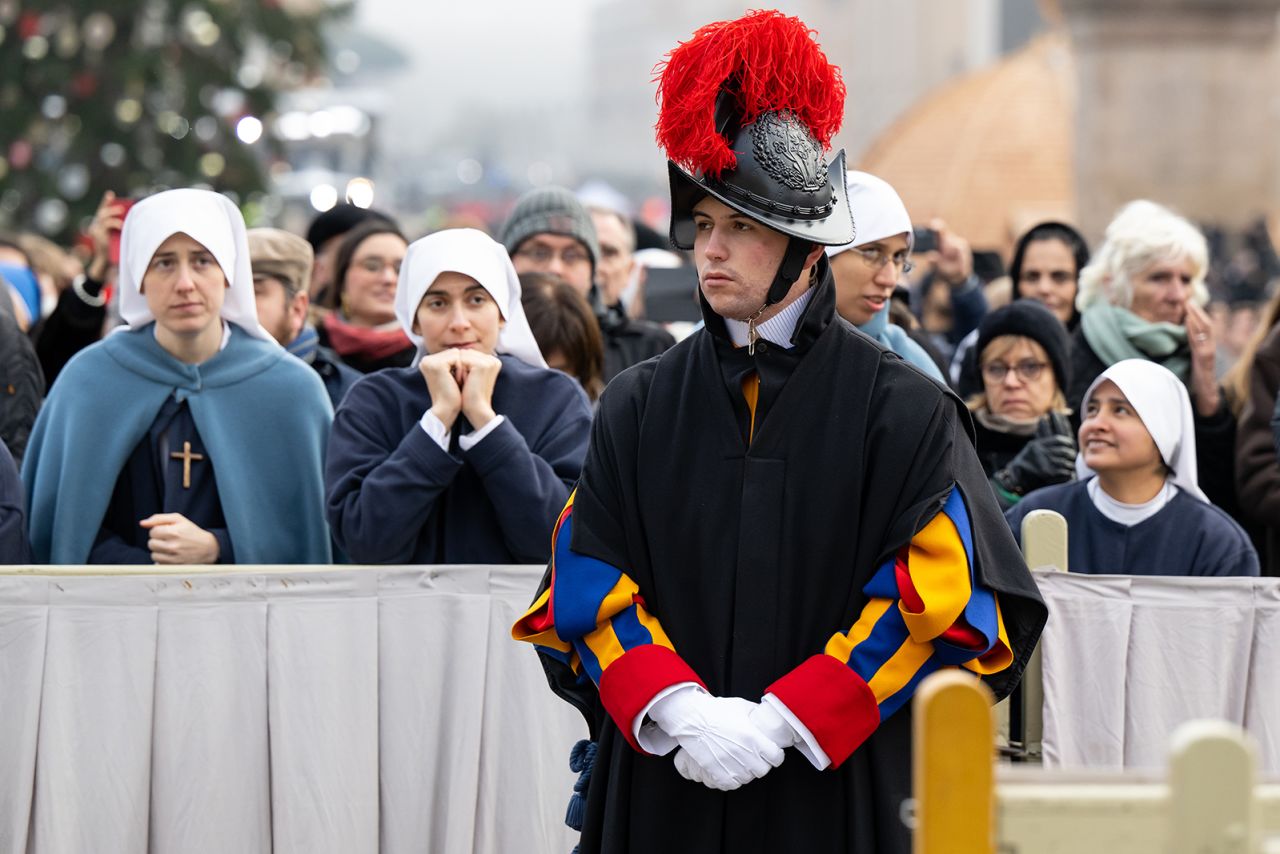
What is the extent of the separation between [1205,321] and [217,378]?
2.99m

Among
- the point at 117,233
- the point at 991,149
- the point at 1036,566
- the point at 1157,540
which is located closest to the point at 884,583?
the point at 1036,566

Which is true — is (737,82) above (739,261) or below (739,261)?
above

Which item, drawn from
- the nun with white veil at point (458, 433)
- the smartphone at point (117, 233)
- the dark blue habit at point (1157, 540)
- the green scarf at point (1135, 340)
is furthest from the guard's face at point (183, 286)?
the green scarf at point (1135, 340)

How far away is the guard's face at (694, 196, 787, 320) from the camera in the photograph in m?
3.54

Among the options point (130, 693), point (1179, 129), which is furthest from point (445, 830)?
point (1179, 129)

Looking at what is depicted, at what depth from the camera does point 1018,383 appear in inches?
242

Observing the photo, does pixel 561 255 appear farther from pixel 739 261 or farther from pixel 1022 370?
pixel 739 261

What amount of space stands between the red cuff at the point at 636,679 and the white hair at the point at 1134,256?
3545mm

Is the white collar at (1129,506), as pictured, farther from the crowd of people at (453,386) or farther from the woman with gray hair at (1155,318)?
the woman with gray hair at (1155,318)

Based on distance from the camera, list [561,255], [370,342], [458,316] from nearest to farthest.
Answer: [458,316]
[370,342]
[561,255]

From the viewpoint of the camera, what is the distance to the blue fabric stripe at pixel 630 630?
352 centimetres

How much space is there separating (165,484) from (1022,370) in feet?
8.50

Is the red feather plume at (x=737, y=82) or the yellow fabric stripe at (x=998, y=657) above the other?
the red feather plume at (x=737, y=82)

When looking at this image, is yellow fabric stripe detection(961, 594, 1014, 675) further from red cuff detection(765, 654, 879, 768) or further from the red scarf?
the red scarf
